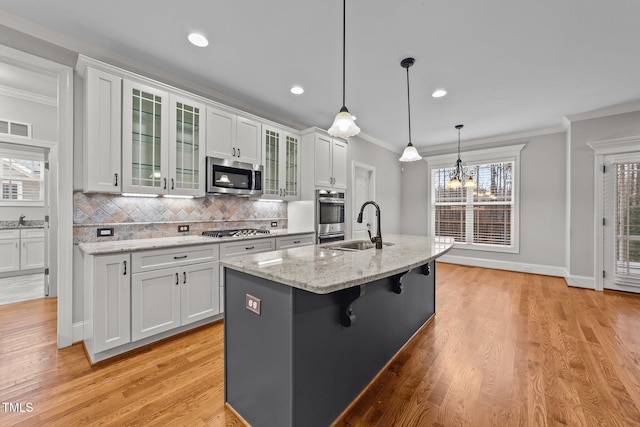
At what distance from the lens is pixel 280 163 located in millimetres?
3764

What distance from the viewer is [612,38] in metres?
2.26

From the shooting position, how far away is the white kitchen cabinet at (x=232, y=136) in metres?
2.99

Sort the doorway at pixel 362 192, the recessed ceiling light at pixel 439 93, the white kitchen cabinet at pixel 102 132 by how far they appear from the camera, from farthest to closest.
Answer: the doorway at pixel 362 192, the recessed ceiling light at pixel 439 93, the white kitchen cabinet at pixel 102 132

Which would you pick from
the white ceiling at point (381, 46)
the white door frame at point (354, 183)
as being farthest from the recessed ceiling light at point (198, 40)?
the white door frame at point (354, 183)

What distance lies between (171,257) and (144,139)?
1186 mm

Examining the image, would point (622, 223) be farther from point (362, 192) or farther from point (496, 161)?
point (362, 192)

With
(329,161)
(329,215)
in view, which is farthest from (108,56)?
(329,215)

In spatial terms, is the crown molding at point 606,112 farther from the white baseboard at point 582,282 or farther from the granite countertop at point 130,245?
the granite countertop at point 130,245

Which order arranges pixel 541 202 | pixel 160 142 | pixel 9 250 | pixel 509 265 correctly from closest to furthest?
pixel 160 142 → pixel 9 250 → pixel 541 202 → pixel 509 265

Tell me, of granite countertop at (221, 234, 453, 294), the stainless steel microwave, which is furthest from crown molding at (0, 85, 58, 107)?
granite countertop at (221, 234, 453, 294)

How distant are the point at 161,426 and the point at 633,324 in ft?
14.8

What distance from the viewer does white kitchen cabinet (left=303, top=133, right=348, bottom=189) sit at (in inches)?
157

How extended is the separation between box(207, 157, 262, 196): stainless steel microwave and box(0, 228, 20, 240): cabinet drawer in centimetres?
420

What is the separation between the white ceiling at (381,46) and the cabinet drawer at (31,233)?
4149 mm
